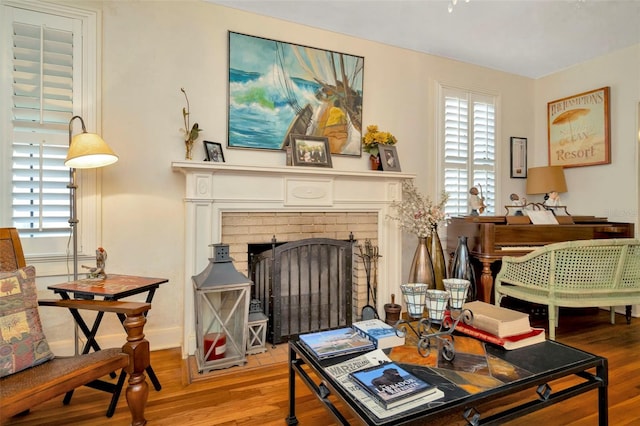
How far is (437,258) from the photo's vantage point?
3273mm

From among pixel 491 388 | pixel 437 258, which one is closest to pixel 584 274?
pixel 437 258

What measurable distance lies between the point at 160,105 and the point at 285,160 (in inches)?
40.6

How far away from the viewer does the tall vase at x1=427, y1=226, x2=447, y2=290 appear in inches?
128

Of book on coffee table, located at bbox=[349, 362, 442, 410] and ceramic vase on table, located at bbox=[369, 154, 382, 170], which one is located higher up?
ceramic vase on table, located at bbox=[369, 154, 382, 170]

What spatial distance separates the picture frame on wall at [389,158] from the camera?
3049 millimetres

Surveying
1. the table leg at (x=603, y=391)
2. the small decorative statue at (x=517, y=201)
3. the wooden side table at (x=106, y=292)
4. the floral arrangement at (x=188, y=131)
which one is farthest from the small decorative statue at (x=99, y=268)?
the small decorative statue at (x=517, y=201)

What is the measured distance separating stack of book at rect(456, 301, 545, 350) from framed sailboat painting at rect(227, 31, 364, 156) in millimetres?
1896

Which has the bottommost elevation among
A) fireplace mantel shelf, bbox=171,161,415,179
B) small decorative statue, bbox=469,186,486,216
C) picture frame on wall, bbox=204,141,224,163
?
small decorative statue, bbox=469,186,486,216

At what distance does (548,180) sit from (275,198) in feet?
9.67

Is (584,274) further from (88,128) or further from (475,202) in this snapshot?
(88,128)

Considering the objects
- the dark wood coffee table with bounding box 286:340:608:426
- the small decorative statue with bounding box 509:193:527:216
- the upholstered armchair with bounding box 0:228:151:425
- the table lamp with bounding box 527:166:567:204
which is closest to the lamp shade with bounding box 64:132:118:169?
the upholstered armchair with bounding box 0:228:151:425

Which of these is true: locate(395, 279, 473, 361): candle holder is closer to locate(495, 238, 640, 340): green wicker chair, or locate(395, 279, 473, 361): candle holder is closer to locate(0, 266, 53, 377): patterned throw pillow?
locate(495, 238, 640, 340): green wicker chair

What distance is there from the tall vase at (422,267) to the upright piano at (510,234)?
17.3 inches

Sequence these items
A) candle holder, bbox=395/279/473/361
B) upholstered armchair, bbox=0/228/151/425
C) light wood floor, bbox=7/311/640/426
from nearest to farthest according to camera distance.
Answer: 1. upholstered armchair, bbox=0/228/151/425
2. candle holder, bbox=395/279/473/361
3. light wood floor, bbox=7/311/640/426
